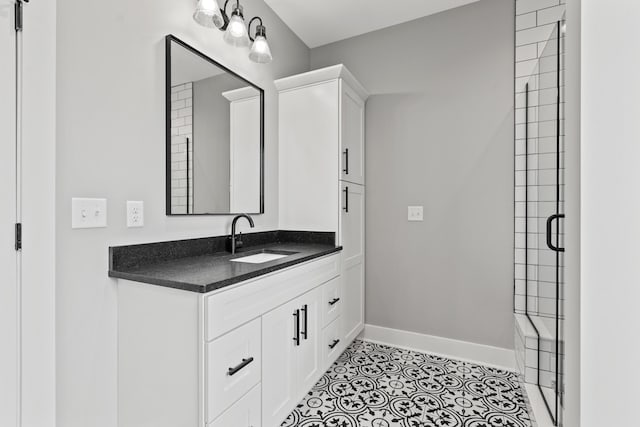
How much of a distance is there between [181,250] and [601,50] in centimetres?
169

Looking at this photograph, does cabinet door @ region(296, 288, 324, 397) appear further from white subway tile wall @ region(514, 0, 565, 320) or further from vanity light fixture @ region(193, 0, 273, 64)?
vanity light fixture @ region(193, 0, 273, 64)

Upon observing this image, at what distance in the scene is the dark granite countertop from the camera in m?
1.17

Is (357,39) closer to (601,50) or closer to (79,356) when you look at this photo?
(601,50)

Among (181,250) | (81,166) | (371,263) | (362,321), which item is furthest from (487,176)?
(81,166)

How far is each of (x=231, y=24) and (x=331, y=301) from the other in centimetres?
179

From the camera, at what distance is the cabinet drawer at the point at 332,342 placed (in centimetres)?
197

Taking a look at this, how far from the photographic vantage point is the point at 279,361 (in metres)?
1.51

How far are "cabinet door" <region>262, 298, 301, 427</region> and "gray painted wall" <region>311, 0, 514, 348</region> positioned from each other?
120 centimetres

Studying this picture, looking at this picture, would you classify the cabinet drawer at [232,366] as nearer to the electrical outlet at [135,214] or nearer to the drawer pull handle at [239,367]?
the drawer pull handle at [239,367]

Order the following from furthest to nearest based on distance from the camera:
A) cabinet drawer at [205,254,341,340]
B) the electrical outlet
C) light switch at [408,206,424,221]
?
light switch at [408,206,424,221] < the electrical outlet < cabinet drawer at [205,254,341,340]

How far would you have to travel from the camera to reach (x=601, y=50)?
1.63 ft
